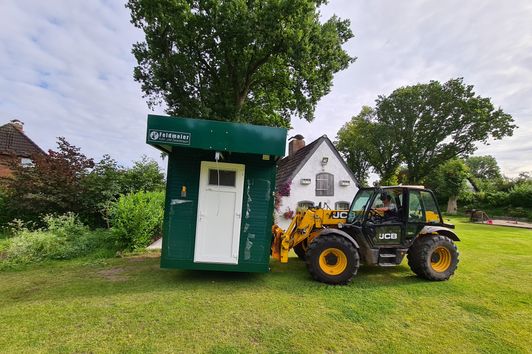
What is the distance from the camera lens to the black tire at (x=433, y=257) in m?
5.82

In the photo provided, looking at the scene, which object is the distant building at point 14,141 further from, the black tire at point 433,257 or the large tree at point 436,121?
the large tree at point 436,121

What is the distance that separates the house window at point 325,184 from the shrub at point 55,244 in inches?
440

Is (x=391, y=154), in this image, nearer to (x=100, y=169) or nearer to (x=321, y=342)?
(x=100, y=169)

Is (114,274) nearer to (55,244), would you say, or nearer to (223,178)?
(55,244)

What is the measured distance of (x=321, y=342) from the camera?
3.38 metres

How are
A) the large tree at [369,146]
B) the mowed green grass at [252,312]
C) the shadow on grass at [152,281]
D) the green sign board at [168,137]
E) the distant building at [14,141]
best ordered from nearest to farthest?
1. the mowed green grass at [252,312]
2. the green sign board at [168,137]
3. the shadow on grass at [152,281]
4. the distant building at [14,141]
5. the large tree at [369,146]

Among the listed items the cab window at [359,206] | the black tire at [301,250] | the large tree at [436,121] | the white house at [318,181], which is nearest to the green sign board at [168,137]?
the cab window at [359,206]

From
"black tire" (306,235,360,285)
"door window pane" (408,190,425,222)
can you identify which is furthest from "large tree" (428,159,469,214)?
"black tire" (306,235,360,285)

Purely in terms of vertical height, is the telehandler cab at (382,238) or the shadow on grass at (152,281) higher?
the telehandler cab at (382,238)

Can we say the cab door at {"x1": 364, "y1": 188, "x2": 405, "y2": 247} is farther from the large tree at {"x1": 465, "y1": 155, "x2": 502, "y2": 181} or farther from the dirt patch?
the large tree at {"x1": 465, "y1": 155, "x2": 502, "y2": 181}

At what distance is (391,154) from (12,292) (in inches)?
1354

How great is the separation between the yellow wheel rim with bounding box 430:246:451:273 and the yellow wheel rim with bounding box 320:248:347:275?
2.05 m

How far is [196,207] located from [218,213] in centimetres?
42

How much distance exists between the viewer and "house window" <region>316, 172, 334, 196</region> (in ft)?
54.2
